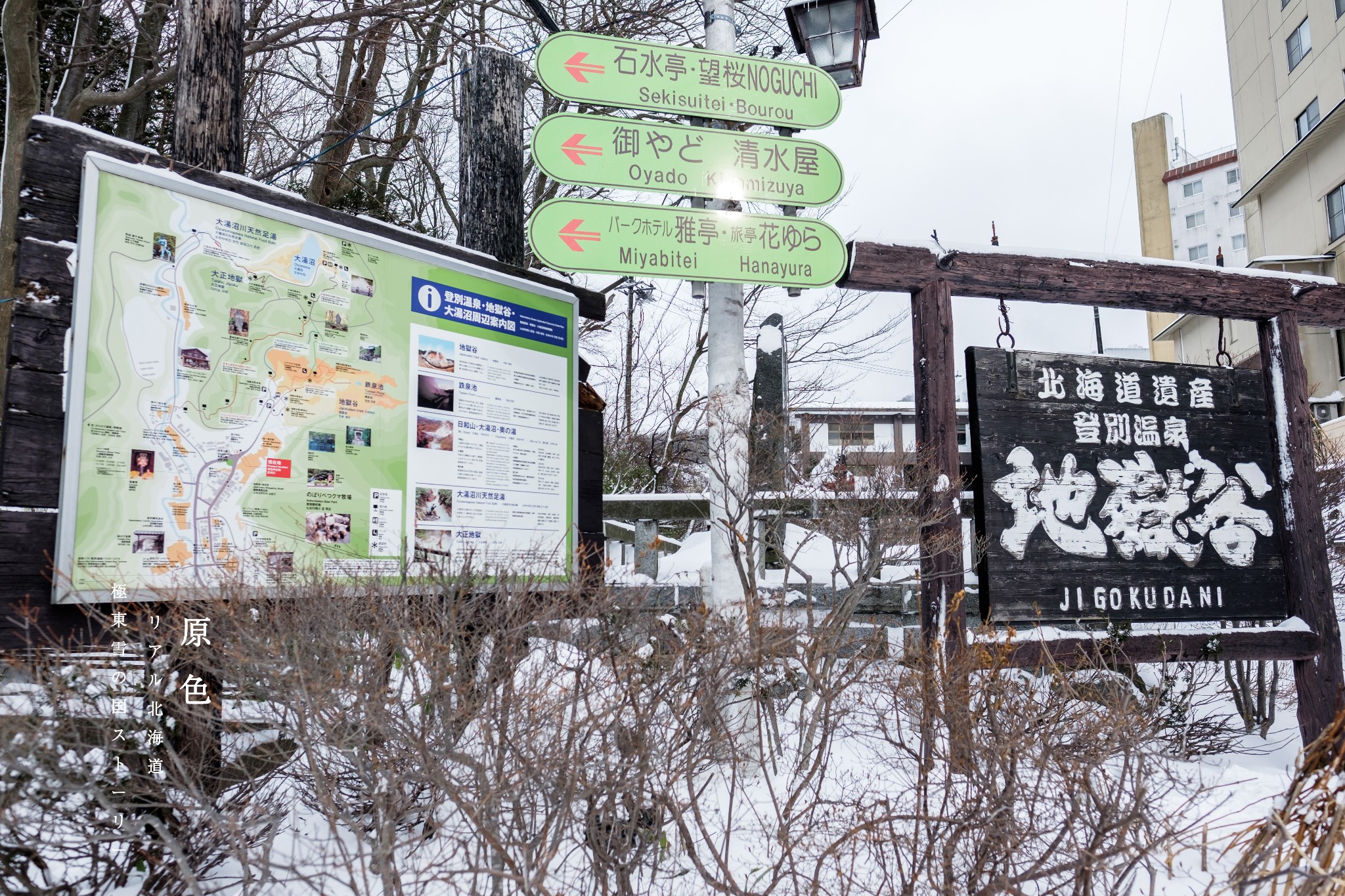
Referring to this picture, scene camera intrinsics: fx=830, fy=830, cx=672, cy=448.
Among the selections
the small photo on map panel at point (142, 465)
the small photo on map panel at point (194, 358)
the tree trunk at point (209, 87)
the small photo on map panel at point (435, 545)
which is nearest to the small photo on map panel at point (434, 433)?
the small photo on map panel at point (435, 545)

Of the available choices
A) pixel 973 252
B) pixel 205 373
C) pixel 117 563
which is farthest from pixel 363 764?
pixel 973 252

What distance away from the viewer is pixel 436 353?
13.4 feet

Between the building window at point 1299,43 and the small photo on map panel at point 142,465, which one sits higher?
the building window at point 1299,43

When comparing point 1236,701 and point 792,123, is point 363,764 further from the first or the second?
point 1236,701

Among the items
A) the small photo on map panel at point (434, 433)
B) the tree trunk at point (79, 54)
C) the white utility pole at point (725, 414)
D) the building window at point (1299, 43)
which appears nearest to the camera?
the small photo on map panel at point (434, 433)

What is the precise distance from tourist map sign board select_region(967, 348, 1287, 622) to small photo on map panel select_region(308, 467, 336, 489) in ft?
11.9

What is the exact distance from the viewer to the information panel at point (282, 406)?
9.62ft

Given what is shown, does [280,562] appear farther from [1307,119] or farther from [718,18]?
[1307,119]

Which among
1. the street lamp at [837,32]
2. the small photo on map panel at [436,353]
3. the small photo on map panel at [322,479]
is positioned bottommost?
the small photo on map panel at [322,479]

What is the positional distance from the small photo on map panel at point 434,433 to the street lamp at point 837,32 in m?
3.35

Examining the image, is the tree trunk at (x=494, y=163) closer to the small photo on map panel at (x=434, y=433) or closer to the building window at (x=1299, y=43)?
the small photo on map panel at (x=434, y=433)

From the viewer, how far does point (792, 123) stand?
5.03m

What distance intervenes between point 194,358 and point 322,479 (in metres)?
0.68

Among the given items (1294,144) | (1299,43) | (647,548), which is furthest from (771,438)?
(1299,43)
